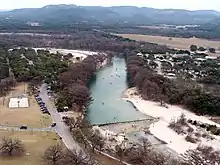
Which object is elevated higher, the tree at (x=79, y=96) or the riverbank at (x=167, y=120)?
the tree at (x=79, y=96)

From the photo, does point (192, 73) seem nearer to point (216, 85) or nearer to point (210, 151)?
point (216, 85)

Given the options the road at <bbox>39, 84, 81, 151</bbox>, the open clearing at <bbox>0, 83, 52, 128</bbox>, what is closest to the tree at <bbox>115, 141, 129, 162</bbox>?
the road at <bbox>39, 84, 81, 151</bbox>

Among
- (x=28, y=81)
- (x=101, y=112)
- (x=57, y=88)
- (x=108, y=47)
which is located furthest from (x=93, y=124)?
(x=108, y=47)

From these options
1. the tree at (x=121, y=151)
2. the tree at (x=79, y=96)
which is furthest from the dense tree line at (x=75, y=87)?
the tree at (x=121, y=151)

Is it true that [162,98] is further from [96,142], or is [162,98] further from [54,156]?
[54,156]

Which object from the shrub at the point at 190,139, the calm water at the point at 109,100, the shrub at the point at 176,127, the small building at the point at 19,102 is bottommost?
the calm water at the point at 109,100

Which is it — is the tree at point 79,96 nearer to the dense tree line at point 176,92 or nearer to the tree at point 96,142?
the dense tree line at point 176,92
